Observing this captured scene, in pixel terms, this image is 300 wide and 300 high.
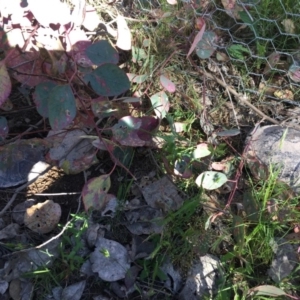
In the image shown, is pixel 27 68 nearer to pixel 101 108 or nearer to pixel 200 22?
pixel 101 108

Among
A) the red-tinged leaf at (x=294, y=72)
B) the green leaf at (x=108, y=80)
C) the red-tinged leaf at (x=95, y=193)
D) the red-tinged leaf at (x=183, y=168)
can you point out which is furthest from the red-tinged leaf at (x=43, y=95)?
the red-tinged leaf at (x=294, y=72)

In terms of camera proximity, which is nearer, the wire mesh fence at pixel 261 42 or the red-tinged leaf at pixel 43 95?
the red-tinged leaf at pixel 43 95

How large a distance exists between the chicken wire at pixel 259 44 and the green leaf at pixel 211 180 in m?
0.37

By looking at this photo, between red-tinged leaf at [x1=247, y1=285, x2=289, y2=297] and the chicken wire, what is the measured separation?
2.14ft

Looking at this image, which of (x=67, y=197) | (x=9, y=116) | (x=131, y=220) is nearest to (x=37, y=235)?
(x=67, y=197)

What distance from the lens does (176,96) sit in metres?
1.65

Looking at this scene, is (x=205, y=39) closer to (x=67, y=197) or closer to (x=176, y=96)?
(x=176, y=96)

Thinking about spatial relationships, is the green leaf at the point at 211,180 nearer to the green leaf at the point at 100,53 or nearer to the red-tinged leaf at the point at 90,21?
the green leaf at the point at 100,53

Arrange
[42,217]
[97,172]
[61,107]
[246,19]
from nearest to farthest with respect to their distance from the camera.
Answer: [61,107], [42,217], [97,172], [246,19]

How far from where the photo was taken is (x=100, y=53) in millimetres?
1314

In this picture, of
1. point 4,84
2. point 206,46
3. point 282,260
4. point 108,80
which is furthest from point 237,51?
point 4,84

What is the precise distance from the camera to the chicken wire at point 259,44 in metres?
1.67

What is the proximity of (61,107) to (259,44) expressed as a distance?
81cm

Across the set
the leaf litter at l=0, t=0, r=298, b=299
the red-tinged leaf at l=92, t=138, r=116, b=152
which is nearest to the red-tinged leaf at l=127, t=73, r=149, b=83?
the leaf litter at l=0, t=0, r=298, b=299
